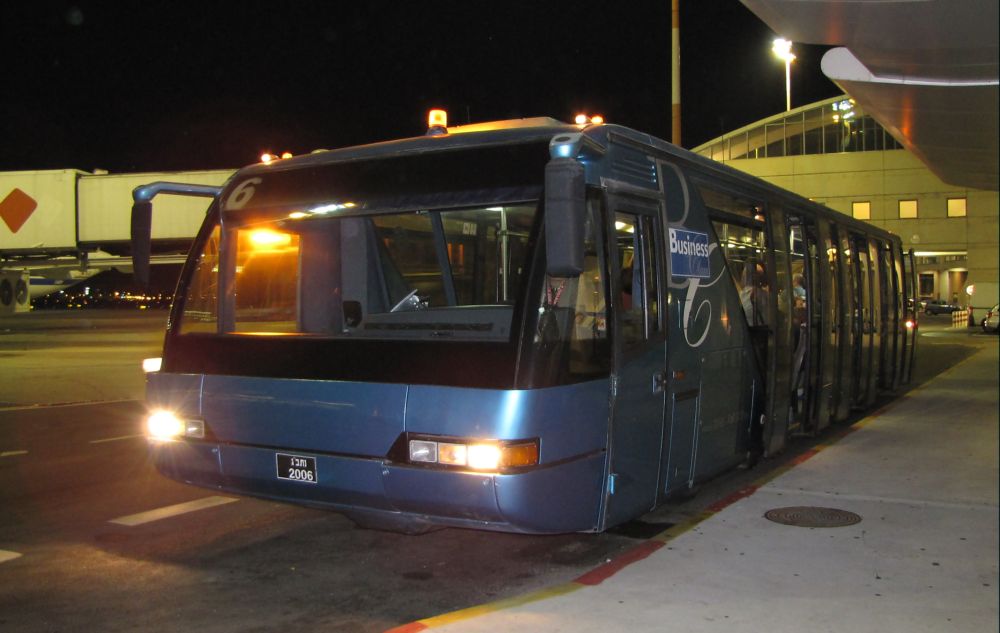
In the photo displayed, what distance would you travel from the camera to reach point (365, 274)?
236 inches

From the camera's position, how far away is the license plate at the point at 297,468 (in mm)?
5363

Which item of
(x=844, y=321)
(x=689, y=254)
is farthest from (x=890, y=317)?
(x=689, y=254)

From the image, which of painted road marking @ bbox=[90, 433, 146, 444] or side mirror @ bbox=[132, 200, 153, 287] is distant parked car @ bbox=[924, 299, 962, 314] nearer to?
painted road marking @ bbox=[90, 433, 146, 444]

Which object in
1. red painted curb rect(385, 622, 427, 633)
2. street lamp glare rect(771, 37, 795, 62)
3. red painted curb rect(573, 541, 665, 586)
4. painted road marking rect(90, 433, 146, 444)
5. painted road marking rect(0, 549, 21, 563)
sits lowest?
painted road marking rect(0, 549, 21, 563)

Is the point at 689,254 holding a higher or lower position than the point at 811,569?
higher

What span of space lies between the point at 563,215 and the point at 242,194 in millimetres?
2853

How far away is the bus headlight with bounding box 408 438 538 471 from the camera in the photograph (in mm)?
4773

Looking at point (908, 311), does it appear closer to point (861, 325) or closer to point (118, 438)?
point (861, 325)

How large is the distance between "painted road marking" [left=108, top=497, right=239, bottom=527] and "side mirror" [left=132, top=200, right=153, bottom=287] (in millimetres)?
2179

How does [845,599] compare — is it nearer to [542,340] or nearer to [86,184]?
[542,340]

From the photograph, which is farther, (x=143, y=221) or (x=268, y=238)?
(x=143, y=221)

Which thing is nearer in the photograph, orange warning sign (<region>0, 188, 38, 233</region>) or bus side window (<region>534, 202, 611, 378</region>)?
bus side window (<region>534, 202, 611, 378</region>)

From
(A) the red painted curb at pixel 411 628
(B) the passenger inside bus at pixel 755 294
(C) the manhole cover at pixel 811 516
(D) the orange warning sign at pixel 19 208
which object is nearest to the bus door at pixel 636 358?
(C) the manhole cover at pixel 811 516

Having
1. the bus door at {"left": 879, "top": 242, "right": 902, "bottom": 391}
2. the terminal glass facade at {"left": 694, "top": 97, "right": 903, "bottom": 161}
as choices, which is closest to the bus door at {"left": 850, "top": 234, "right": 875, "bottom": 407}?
the bus door at {"left": 879, "top": 242, "right": 902, "bottom": 391}
